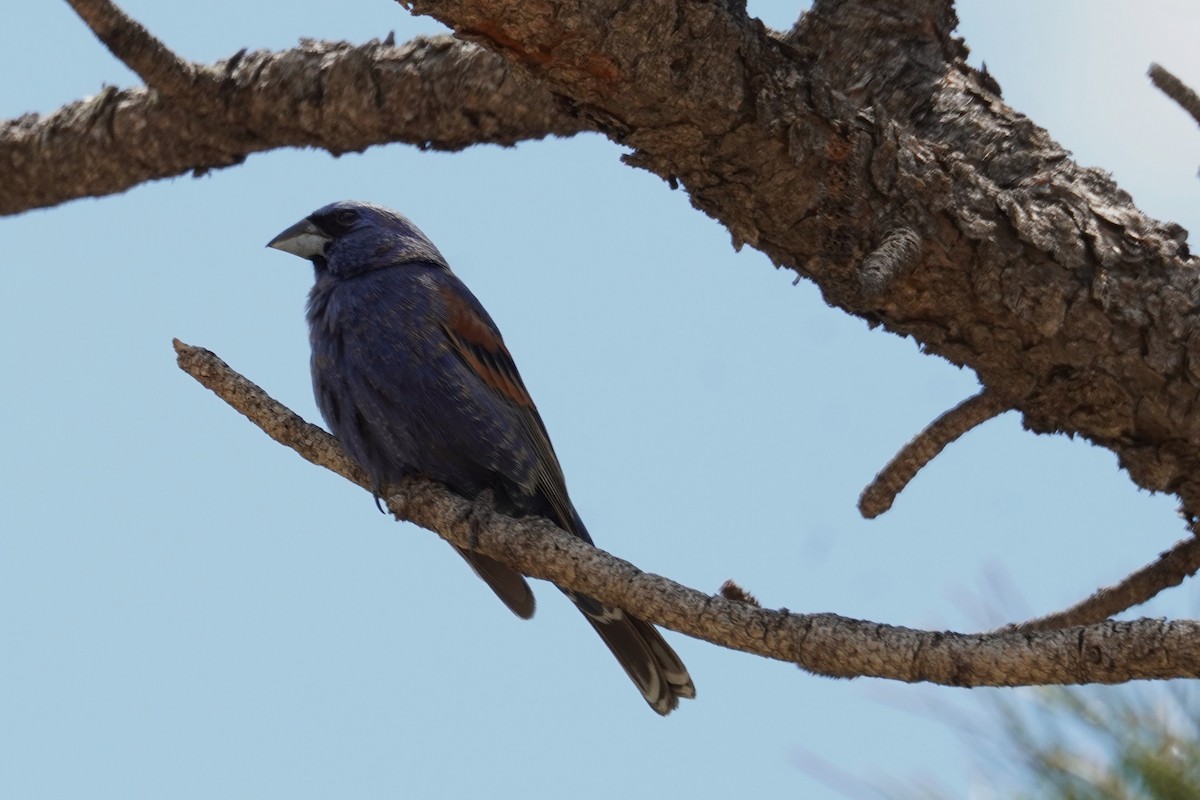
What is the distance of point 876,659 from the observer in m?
2.81

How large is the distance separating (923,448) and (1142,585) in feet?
2.72

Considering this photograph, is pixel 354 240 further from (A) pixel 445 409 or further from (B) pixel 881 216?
(B) pixel 881 216

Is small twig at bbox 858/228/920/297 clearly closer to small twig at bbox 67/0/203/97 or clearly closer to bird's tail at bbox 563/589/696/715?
bird's tail at bbox 563/589/696/715

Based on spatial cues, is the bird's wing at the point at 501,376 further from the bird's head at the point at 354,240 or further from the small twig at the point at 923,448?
the small twig at the point at 923,448

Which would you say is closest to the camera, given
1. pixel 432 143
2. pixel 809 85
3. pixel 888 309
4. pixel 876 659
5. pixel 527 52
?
pixel 876 659

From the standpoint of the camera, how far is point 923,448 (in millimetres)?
3988

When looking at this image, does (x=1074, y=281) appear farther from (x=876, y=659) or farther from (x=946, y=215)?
(x=876, y=659)

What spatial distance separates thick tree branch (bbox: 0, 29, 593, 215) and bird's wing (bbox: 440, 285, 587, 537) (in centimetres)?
61

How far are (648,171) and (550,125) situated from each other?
4.27 ft

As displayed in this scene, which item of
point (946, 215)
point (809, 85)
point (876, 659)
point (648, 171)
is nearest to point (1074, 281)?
point (946, 215)

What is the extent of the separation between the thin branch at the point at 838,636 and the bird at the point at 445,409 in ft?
2.94

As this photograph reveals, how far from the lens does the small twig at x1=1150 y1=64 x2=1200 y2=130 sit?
11.6 ft

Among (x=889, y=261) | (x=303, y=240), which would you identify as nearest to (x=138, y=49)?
(x=303, y=240)

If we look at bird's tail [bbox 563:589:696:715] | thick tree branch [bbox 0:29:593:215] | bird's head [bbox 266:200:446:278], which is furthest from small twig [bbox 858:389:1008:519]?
bird's head [bbox 266:200:446:278]
